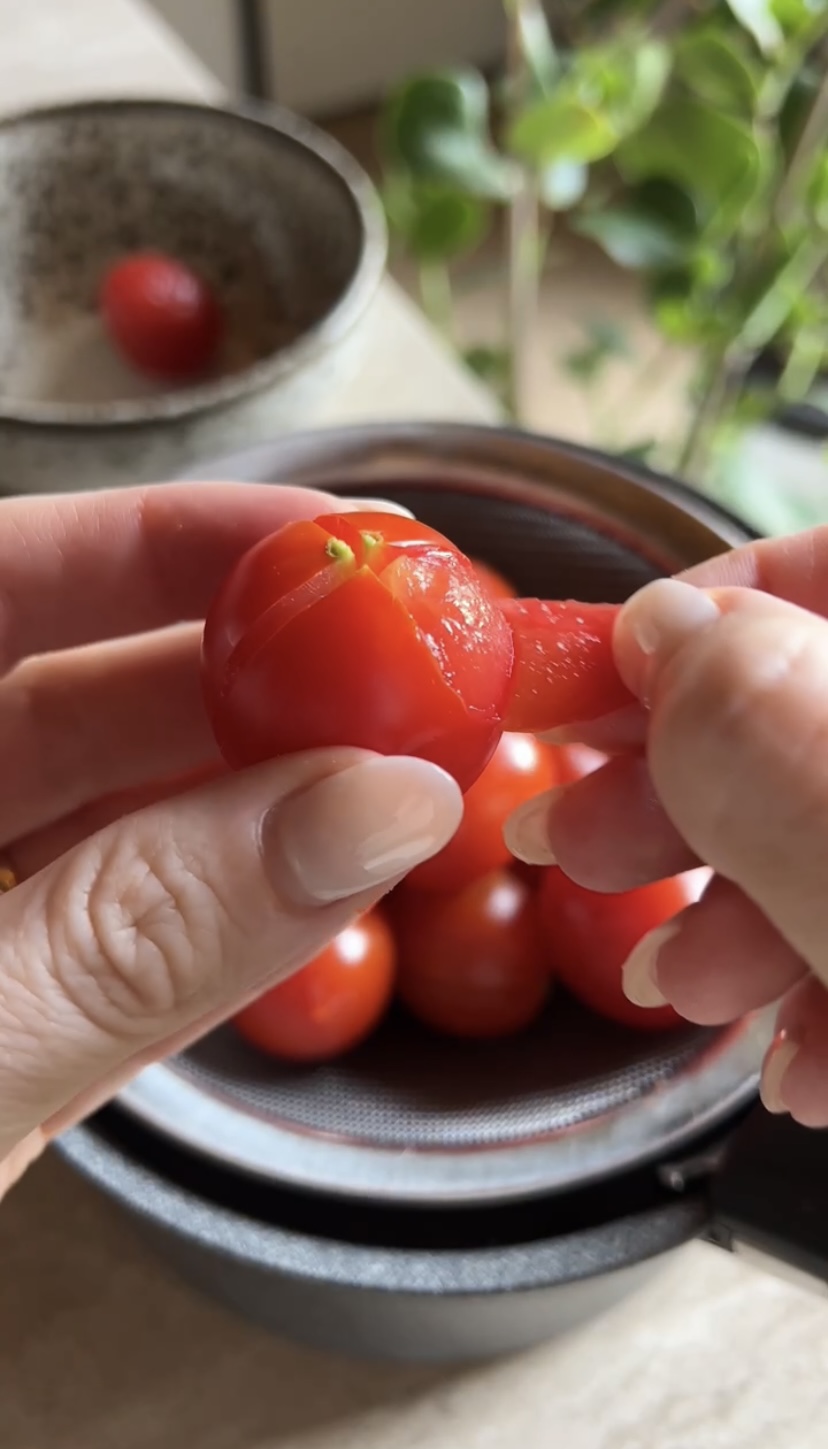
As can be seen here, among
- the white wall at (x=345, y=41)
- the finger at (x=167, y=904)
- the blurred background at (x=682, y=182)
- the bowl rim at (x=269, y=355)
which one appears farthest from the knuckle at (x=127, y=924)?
the white wall at (x=345, y=41)

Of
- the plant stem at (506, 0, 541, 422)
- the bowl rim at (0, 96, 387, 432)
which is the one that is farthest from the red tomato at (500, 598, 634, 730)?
the plant stem at (506, 0, 541, 422)

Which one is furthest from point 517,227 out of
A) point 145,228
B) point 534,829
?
point 534,829

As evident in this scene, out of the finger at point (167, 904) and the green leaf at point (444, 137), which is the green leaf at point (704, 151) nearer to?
the green leaf at point (444, 137)

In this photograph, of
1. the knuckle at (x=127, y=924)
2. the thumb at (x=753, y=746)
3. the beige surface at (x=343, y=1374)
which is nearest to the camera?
the thumb at (x=753, y=746)

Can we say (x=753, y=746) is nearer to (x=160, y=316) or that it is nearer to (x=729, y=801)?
(x=729, y=801)

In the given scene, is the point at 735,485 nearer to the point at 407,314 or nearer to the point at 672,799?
the point at 407,314

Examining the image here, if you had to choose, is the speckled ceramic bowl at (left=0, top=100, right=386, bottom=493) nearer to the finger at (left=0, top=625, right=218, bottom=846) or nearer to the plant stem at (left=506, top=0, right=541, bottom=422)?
the plant stem at (left=506, top=0, right=541, bottom=422)
